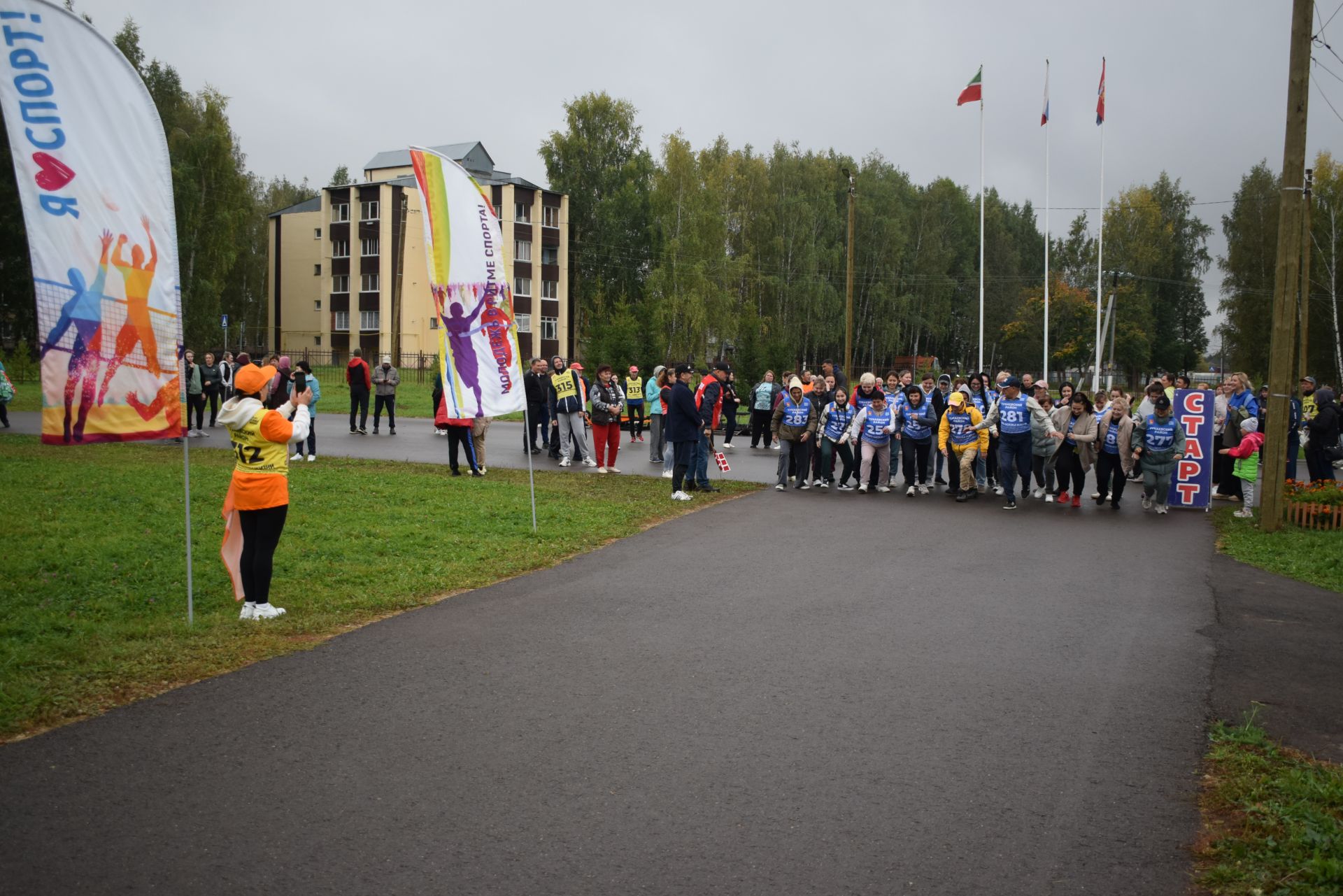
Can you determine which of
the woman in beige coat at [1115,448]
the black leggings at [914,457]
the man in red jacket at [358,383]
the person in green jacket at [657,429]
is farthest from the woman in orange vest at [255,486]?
the man in red jacket at [358,383]

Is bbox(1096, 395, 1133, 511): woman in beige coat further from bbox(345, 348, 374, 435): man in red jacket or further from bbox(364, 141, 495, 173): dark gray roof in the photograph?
bbox(364, 141, 495, 173): dark gray roof

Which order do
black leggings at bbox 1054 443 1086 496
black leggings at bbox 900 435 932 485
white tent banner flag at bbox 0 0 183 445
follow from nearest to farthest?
white tent banner flag at bbox 0 0 183 445 → black leggings at bbox 1054 443 1086 496 → black leggings at bbox 900 435 932 485

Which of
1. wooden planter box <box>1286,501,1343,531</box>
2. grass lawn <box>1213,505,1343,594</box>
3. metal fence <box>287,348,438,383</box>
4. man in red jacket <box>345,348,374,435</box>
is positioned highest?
metal fence <box>287,348,438,383</box>

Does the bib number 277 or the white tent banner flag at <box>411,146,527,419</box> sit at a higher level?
the white tent banner flag at <box>411,146,527,419</box>

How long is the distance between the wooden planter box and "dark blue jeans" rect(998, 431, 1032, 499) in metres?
3.77

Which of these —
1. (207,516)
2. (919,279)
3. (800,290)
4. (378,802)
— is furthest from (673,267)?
(378,802)

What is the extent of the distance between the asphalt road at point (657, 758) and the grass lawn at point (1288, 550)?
2.77 meters

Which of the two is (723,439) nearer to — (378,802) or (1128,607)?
(1128,607)

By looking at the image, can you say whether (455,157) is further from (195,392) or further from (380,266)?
(195,392)

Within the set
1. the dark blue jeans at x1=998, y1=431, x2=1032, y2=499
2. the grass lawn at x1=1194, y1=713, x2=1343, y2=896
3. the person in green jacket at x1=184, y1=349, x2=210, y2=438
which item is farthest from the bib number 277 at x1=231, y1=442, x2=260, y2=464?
the person in green jacket at x1=184, y1=349, x2=210, y2=438

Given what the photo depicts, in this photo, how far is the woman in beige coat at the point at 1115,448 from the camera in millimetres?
16000

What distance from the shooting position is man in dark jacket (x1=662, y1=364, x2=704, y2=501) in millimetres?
15898

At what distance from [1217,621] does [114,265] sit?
30.7ft

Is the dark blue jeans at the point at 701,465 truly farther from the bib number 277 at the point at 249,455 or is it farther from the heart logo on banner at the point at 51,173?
the heart logo on banner at the point at 51,173
